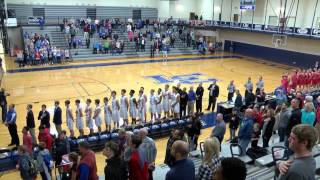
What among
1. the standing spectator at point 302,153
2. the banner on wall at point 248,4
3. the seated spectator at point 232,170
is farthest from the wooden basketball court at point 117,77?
the seated spectator at point 232,170

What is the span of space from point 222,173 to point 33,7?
33.3 m

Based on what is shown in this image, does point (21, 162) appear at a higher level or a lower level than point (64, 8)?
lower

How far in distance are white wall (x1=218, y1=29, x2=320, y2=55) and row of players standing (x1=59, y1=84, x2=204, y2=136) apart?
16.1 m

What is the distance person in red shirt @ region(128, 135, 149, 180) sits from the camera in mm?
4809

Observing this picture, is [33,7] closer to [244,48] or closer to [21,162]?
[244,48]

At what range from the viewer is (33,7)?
103ft

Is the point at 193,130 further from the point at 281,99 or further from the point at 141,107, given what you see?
the point at 281,99

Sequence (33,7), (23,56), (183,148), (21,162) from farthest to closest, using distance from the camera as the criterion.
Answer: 1. (33,7)
2. (23,56)
3. (21,162)
4. (183,148)

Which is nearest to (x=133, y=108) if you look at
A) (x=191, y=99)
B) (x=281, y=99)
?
(x=191, y=99)

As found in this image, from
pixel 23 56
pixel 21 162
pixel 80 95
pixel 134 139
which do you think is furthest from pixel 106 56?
pixel 134 139

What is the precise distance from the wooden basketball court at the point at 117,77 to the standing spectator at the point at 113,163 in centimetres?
581

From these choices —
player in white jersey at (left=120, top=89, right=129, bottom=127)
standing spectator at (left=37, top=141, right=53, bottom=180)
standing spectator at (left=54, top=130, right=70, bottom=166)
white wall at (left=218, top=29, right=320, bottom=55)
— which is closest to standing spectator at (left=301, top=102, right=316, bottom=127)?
standing spectator at (left=54, top=130, right=70, bottom=166)

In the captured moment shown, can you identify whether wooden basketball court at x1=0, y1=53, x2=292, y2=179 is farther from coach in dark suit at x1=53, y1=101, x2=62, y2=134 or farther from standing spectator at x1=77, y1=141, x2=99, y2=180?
standing spectator at x1=77, y1=141, x2=99, y2=180

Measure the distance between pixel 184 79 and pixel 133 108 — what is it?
8929mm
